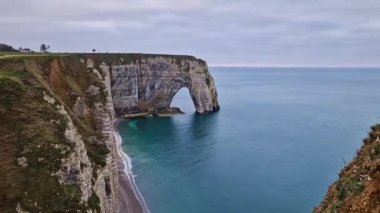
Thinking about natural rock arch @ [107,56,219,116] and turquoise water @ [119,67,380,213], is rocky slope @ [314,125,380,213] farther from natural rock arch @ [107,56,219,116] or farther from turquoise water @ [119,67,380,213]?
natural rock arch @ [107,56,219,116]

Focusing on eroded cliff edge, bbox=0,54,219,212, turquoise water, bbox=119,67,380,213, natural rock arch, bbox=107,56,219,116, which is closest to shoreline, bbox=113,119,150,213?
turquoise water, bbox=119,67,380,213

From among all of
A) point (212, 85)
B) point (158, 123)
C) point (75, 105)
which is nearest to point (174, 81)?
point (212, 85)

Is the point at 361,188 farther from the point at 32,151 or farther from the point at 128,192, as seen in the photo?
the point at 128,192

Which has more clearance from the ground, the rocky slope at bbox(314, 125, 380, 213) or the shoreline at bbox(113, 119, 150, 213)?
the rocky slope at bbox(314, 125, 380, 213)

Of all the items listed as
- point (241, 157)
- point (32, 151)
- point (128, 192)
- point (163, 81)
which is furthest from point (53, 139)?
point (163, 81)

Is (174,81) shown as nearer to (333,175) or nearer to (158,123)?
(158,123)

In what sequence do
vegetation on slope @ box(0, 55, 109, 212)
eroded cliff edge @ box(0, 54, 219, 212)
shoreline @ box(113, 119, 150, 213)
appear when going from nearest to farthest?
vegetation on slope @ box(0, 55, 109, 212) < eroded cliff edge @ box(0, 54, 219, 212) < shoreline @ box(113, 119, 150, 213)
